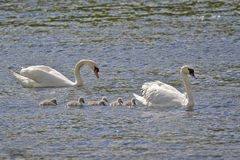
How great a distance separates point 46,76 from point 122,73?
5.93ft

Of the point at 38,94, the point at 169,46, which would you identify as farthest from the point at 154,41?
the point at 38,94

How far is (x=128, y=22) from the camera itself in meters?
28.2

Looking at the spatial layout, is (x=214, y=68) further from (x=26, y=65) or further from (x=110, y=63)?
(x=26, y=65)

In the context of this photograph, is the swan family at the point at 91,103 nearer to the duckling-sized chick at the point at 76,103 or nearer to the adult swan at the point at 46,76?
the duckling-sized chick at the point at 76,103

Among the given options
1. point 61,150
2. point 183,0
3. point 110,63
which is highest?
point 183,0

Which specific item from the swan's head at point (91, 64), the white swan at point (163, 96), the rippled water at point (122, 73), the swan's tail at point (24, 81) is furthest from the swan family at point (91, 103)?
the swan's tail at point (24, 81)

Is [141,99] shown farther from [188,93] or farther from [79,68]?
[79,68]

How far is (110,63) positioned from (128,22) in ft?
14.9

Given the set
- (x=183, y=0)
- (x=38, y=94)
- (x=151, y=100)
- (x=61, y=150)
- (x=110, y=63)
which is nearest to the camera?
(x=61, y=150)

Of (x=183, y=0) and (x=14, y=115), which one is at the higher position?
(x=183, y=0)

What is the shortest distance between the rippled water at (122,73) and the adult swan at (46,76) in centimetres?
26

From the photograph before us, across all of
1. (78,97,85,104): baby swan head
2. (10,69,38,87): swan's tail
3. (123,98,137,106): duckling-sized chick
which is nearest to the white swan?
(123,98,137,106): duckling-sized chick

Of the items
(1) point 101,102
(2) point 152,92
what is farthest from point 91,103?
(2) point 152,92

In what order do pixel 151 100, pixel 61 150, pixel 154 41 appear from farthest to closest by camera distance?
pixel 154 41
pixel 151 100
pixel 61 150
